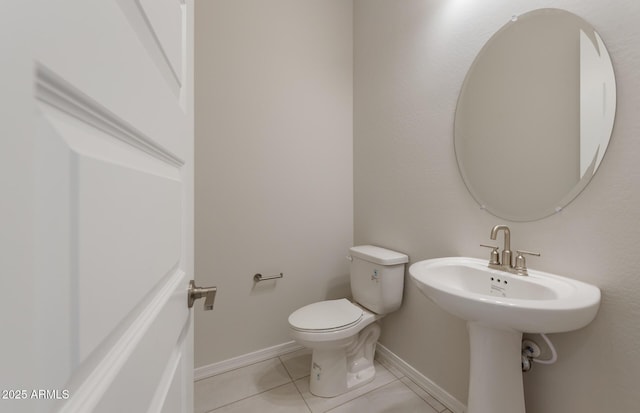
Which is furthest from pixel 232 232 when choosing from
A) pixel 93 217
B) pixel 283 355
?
pixel 93 217

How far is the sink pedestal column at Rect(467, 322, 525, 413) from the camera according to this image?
88 cm

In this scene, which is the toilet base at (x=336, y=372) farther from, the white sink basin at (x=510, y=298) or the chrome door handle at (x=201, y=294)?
the chrome door handle at (x=201, y=294)

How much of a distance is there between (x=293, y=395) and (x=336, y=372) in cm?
27

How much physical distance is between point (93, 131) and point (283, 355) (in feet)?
6.10

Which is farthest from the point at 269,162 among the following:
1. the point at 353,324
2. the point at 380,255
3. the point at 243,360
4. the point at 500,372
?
the point at 500,372

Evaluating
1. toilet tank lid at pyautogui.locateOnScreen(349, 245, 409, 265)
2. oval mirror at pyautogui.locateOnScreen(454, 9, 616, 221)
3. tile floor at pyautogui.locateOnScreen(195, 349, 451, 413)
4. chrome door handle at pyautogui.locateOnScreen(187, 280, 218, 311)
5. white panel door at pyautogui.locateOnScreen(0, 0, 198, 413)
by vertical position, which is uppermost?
oval mirror at pyautogui.locateOnScreen(454, 9, 616, 221)

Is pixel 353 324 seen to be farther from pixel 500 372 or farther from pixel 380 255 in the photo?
pixel 500 372

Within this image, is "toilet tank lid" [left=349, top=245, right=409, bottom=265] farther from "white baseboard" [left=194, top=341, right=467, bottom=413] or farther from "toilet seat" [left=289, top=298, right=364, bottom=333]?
"white baseboard" [left=194, top=341, right=467, bottom=413]

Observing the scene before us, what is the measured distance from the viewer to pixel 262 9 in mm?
1646

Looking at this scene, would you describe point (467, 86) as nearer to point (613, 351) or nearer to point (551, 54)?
point (551, 54)

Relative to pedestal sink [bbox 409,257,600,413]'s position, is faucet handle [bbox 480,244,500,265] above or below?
above

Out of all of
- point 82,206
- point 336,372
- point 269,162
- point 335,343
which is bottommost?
point 336,372

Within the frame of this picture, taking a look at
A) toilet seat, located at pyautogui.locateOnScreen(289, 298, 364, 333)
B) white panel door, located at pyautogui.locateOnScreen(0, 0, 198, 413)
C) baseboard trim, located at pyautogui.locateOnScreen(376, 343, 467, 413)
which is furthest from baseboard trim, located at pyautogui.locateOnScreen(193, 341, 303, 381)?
white panel door, located at pyautogui.locateOnScreen(0, 0, 198, 413)

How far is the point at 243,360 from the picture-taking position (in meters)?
1.61
